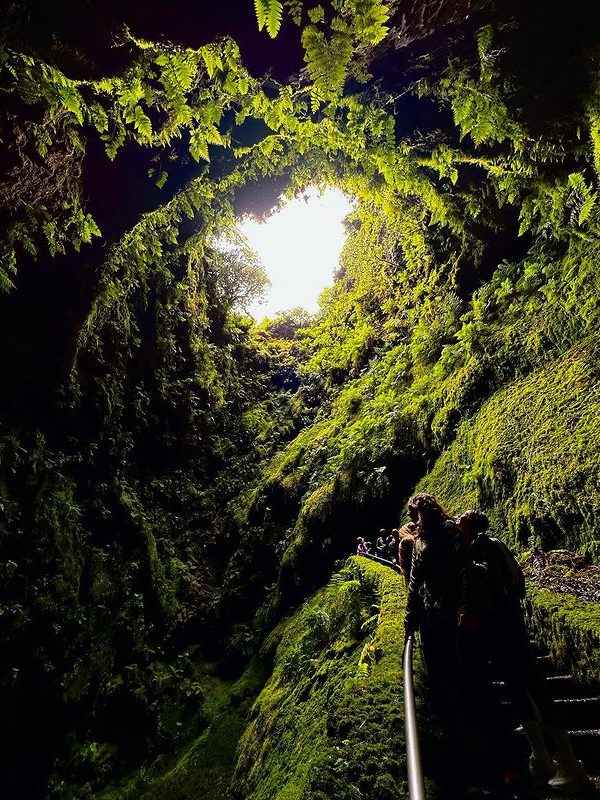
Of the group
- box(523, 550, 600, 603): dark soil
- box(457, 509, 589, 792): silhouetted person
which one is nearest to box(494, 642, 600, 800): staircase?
box(457, 509, 589, 792): silhouetted person

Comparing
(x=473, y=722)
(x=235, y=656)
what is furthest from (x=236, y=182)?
(x=235, y=656)

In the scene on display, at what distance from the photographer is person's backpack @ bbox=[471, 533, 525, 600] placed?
2.86m

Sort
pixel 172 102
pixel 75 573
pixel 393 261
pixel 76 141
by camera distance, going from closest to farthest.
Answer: pixel 172 102 → pixel 76 141 → pixel 75 573 → pixel 393 261

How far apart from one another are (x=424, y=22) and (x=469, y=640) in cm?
688

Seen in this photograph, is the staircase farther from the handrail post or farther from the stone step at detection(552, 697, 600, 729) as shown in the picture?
the handrail post

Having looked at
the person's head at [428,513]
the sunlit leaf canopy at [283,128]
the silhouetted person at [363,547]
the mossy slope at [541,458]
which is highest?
the sunlit leaf canopy at [283,128]

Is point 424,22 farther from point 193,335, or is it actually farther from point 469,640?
point 193,335

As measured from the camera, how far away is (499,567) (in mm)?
2941

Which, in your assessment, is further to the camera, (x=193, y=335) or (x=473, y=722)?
(x=193, y=335)

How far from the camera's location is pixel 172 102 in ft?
14.4

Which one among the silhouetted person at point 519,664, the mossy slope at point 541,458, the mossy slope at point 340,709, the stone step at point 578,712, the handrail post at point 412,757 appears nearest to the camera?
the handrail post at point 412,757

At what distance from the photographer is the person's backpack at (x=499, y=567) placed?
2858 mm

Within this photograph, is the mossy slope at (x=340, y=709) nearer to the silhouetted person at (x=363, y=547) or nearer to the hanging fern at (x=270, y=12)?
the silhouetted person at (x=363, y=547)

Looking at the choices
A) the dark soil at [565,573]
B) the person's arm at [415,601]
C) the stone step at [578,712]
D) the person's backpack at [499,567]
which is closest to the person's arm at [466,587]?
the person's backpack at [499,567]
